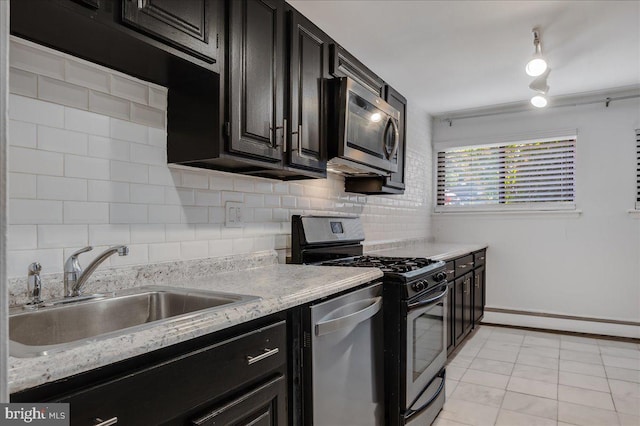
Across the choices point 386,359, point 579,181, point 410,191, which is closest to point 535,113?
point 579,181

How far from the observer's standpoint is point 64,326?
1170 millimetres

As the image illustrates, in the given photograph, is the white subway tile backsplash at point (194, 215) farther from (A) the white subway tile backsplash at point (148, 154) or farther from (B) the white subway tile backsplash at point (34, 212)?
(B) the white subway tile backsplash at point (34, 212)

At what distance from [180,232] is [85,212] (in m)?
0.41

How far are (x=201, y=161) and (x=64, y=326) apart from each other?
29.1 inches

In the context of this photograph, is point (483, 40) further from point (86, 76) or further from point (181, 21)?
point (86, 76)

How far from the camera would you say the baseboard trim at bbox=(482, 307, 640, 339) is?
3.88 m

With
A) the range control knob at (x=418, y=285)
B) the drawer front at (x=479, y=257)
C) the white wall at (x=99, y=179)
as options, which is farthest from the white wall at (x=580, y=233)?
the white wall at (x=99, y=179)

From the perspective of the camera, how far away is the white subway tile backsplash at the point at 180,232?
1641 mm

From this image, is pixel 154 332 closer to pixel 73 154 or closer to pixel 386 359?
pixel 73 154

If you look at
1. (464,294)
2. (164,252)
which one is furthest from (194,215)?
(464,294)

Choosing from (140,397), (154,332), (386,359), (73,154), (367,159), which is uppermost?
(367,159)

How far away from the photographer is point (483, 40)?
8.86ft

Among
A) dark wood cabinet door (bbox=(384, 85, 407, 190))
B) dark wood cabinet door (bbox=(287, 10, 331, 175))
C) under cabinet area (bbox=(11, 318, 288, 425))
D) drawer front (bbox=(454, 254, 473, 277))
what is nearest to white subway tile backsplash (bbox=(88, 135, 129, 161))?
dark wood cabinet door (bbox=(287, 10, 331, 175))

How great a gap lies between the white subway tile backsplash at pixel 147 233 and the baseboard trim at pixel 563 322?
13.3 feet
